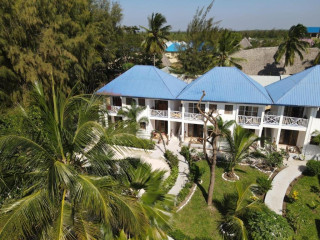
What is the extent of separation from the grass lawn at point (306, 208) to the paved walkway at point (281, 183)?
21.2 inches

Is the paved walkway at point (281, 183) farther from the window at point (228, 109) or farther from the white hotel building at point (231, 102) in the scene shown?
the window at point (228, 109)

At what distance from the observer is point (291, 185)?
1550 centimetres

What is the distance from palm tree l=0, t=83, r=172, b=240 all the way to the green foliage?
5.87m

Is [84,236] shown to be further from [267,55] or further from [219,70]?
[267,55]

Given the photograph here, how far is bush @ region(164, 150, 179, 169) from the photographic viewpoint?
17.9 meters

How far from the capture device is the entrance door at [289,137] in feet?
67.5

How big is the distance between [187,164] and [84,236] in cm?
1387

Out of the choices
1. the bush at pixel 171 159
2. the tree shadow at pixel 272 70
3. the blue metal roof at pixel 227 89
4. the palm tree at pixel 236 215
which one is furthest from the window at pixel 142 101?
the tree shadow at pixel 272 70

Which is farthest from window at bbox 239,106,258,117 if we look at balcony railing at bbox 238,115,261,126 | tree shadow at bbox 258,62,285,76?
tree shadow at bbox 258,62,285,76

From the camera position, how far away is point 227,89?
20109 millimetres

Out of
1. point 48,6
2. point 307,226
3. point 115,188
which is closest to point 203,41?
point 48,6

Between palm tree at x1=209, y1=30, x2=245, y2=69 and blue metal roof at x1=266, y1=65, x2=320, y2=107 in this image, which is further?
palm tree at x1=209, y1=30, x2=245, y2=69

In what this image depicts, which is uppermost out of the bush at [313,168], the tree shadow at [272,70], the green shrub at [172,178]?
the tree shadow at [272,70]

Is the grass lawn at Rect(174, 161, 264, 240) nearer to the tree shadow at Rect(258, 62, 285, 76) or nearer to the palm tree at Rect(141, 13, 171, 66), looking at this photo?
the palm tree at Rect(141, 13, 171, 66)
